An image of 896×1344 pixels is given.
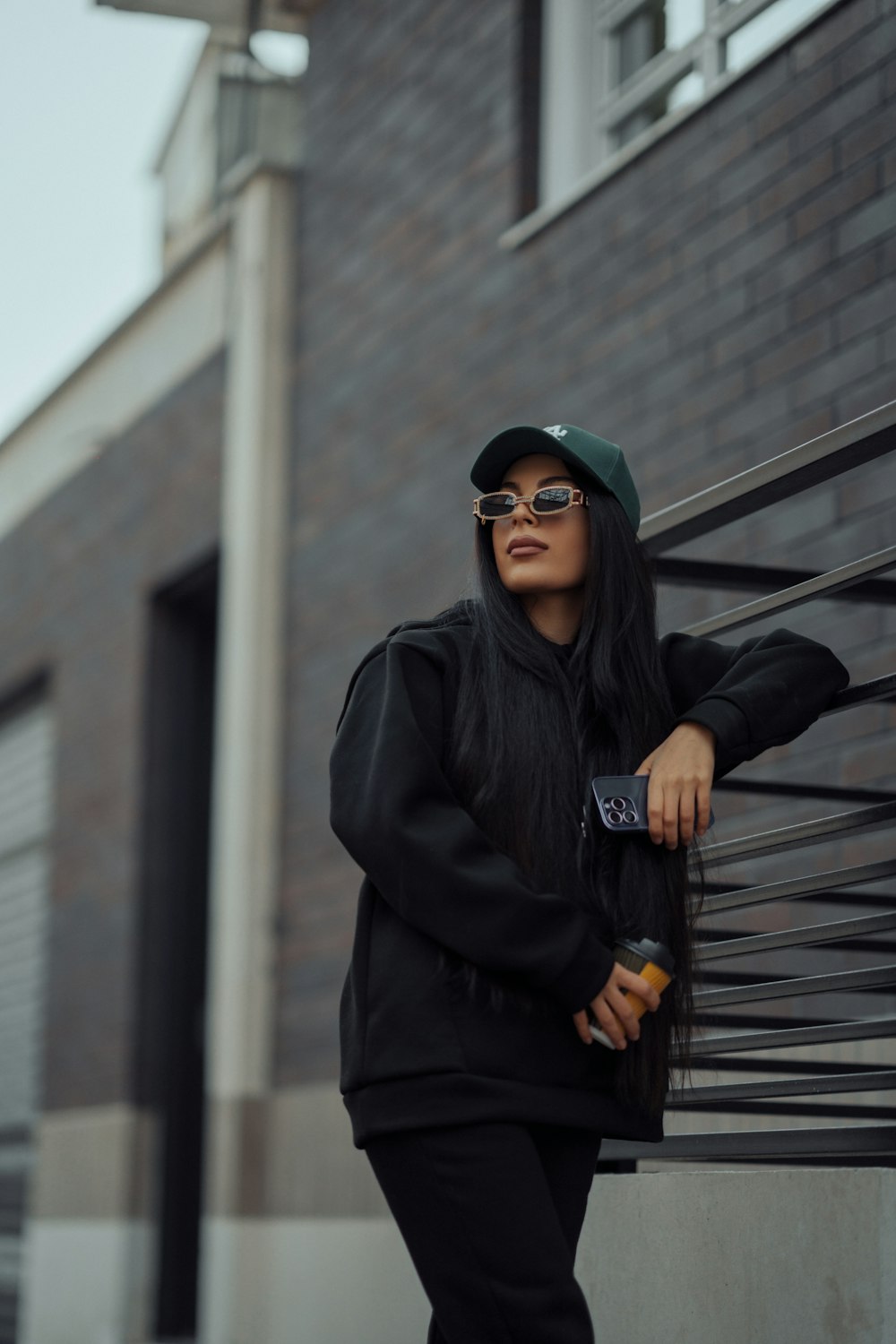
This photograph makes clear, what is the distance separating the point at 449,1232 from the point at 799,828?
1.02 metres

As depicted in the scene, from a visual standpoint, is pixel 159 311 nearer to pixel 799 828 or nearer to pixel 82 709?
pixel 82 709

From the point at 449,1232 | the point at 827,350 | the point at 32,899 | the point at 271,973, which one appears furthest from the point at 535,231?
the point at 32,899

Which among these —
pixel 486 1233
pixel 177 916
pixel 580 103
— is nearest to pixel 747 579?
pixel 486 1233

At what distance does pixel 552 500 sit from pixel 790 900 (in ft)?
3.01

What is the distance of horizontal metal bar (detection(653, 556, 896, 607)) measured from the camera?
3469 millimetres

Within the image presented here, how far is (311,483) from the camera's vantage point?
28.4 feet

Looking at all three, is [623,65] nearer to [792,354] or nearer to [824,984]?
[792,354]

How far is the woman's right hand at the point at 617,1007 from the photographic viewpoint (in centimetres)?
243

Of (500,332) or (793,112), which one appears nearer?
(793,112)

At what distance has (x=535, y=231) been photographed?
23.0 ft

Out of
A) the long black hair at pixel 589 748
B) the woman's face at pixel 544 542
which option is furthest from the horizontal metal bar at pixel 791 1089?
the woman's face at pixel 544 542

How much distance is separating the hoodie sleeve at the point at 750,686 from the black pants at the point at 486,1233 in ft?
2.11

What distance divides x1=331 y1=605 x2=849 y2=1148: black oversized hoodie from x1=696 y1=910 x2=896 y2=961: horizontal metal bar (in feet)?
1.78

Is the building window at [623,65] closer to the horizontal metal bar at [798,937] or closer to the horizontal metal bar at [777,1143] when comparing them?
the horizontal metal bar at [798,937]
